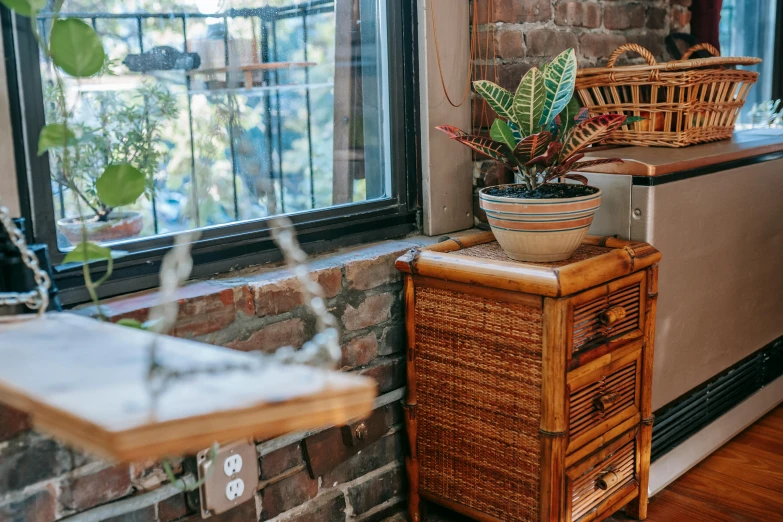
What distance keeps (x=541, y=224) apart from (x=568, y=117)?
0.25 metres

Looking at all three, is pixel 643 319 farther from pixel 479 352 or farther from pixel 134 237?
pixel 134 237

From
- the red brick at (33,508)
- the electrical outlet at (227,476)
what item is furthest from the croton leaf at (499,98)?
the red brick at (33,508)

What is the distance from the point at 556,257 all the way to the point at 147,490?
861 millimetres

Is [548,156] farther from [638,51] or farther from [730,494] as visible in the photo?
[730,494]

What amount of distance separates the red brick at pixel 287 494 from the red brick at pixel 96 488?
0.30 meters

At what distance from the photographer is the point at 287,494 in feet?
5.08

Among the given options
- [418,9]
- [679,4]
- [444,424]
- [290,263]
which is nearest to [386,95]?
[418,9]

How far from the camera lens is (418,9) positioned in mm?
1780

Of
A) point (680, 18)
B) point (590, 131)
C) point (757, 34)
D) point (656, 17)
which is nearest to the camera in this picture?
point (590, 131)

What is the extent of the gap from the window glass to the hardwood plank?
1.02 m

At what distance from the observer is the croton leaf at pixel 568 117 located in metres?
1.55

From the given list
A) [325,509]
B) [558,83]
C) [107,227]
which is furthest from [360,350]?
[558,83]

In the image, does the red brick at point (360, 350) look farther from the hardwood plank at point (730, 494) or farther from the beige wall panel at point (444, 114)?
the hardwood plank at point (730, 494)

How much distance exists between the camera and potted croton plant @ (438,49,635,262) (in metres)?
1.46
